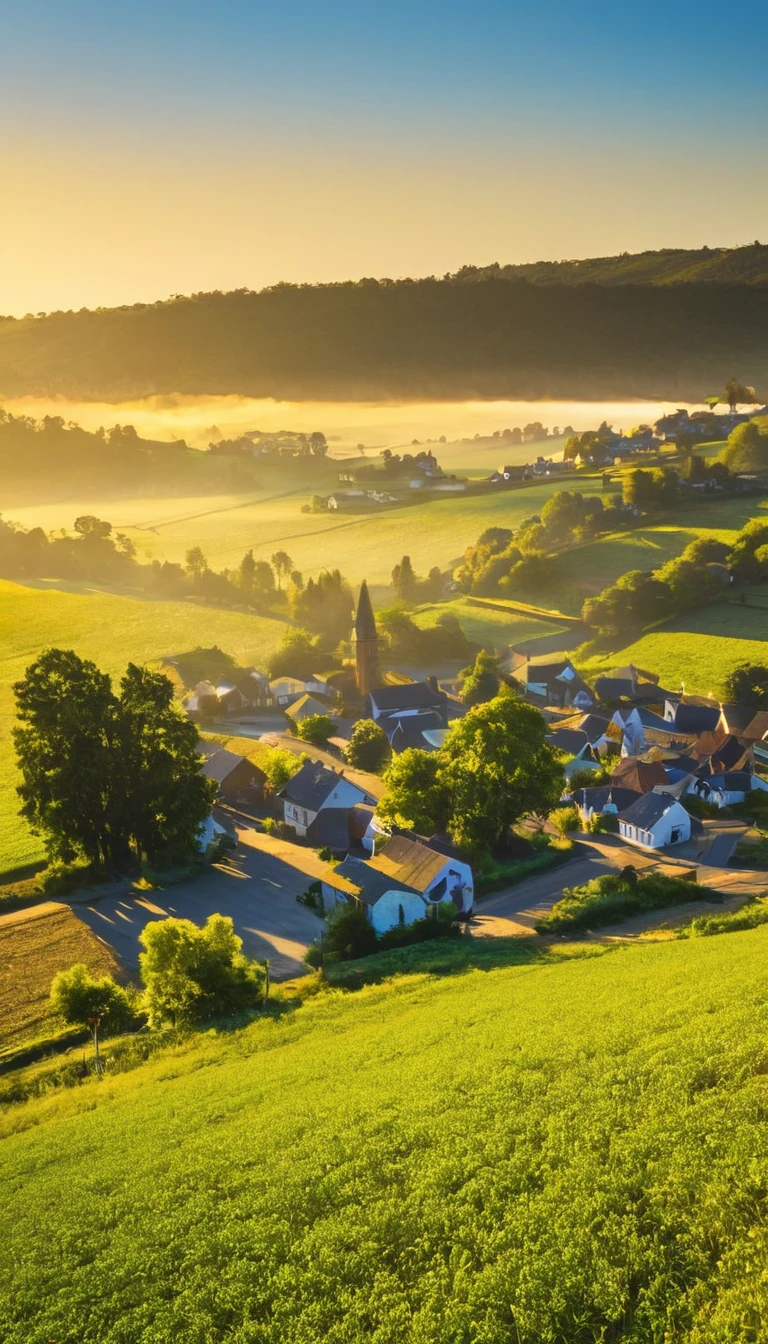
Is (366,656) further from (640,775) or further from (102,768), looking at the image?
(102,768)

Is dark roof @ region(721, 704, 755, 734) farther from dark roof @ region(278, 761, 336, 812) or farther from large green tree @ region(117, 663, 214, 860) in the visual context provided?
large green tree @ region(117, 663, 214, 860)

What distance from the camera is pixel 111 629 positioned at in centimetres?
9456

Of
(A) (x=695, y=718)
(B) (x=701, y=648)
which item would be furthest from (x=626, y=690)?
(B) (x=701, y=648)

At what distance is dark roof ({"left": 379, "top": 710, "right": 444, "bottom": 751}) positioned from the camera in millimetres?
64312

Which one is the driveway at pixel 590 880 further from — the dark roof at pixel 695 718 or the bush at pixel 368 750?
the dark roof at pixel 695 718

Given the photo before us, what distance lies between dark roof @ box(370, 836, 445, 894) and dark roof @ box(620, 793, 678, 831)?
1170 cm

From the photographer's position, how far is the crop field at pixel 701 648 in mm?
72188

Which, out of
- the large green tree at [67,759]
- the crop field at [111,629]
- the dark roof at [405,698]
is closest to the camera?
the large green tree at [67,759]

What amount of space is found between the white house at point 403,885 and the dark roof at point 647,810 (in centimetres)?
1065

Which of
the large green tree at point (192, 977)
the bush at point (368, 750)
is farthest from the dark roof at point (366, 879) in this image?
the bush at point (368, 750)

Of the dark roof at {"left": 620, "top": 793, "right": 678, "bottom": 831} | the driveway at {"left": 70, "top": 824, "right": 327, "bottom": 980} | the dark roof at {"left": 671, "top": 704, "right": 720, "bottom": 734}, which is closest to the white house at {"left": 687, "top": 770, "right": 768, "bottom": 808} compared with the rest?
the dark roof at {"left": 620, "top": 793, "right": 678, "bottom": 831}

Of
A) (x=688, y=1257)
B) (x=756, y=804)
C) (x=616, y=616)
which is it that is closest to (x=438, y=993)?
(x=688, y=1257)

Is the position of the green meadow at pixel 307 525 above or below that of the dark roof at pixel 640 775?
above

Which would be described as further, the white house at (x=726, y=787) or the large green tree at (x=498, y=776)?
the white house at (x=726, y=787)
